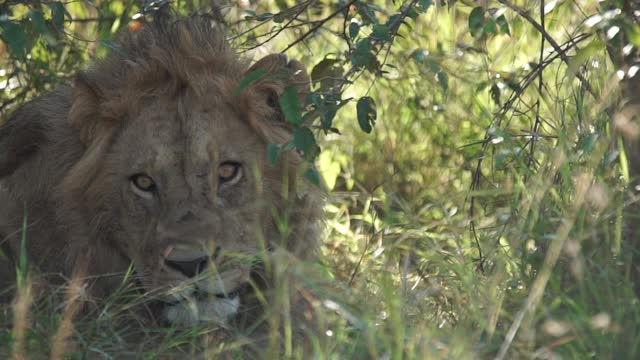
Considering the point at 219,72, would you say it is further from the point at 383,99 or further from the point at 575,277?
the point at 383,99

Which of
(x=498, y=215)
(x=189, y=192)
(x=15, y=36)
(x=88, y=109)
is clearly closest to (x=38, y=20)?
(x=15, y=36)

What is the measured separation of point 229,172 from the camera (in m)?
3.87

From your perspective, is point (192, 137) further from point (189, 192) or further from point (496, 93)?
point (496, 93)

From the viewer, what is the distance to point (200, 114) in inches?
153

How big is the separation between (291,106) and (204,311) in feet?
2.12

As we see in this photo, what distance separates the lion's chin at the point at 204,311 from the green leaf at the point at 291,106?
550 mm

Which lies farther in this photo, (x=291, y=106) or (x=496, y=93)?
(x=496, y=93)

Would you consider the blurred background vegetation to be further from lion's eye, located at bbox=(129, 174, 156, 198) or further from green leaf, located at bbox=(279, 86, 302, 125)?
lion's eye, located at bbox=(129, 174, 156, 198)

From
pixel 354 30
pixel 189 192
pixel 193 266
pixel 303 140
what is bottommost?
pixel 193 266

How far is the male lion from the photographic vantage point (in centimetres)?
372

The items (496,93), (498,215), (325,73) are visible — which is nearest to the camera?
(498,215)

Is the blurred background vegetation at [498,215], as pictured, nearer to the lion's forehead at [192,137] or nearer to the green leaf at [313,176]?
the green leaf at [313,176]

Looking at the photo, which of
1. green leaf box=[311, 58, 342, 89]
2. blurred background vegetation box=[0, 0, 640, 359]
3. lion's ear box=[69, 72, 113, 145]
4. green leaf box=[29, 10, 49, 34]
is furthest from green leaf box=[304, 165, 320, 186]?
green leaf box=[29, 10, 49, 34]

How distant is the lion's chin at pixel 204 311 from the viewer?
348 cm
